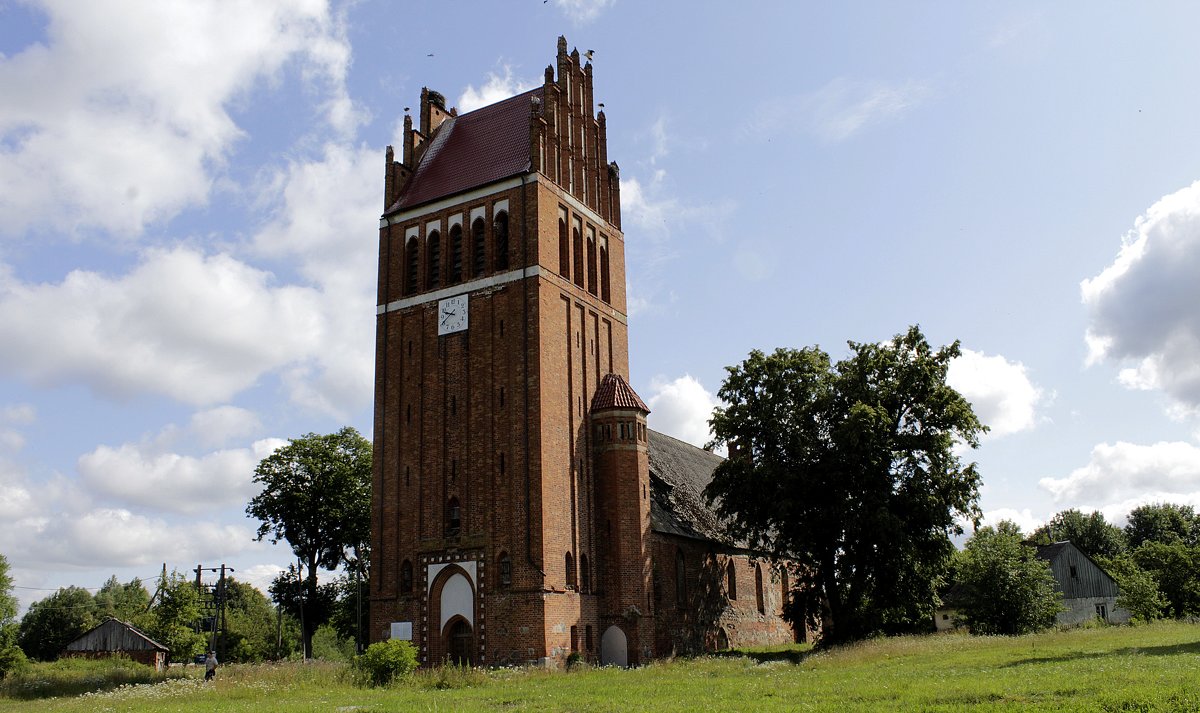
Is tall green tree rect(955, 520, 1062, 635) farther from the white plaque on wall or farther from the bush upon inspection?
the bush

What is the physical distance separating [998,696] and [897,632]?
2635 cm

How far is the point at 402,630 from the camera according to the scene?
33.3m

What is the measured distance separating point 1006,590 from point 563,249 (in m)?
22.3

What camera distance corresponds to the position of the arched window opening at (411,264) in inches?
1483

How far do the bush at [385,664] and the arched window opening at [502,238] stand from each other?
594 inches

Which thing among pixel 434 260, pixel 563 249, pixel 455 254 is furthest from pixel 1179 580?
pixel 434 260

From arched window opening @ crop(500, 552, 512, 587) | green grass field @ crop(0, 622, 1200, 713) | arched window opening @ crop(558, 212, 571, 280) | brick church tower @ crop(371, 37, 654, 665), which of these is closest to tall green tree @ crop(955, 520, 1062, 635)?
green grass field @ crop(0, 622, 1200, 713)

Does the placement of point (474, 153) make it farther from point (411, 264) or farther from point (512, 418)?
point (512, 418)

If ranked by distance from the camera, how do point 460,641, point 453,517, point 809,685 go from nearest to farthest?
point 809,685
point 460,641
point 453,517

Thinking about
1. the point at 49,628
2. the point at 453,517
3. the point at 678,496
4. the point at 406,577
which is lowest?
the point at 49,628

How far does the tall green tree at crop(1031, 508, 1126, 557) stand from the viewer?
87938 mm

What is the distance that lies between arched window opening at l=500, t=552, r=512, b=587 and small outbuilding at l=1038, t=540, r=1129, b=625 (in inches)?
1519

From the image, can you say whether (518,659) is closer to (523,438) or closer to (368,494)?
(523,438)

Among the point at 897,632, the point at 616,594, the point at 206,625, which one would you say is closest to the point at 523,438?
the point at 616,594
